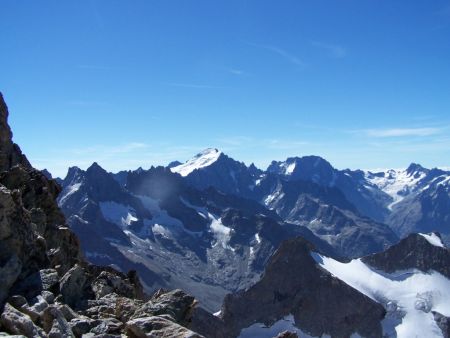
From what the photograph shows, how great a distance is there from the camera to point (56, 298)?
96.4 feet

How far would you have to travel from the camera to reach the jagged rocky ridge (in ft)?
77.4

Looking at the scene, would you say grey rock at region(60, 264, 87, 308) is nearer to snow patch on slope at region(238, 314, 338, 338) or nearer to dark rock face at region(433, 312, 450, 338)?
snow patch on slope at region(238, 314, 338, 338)

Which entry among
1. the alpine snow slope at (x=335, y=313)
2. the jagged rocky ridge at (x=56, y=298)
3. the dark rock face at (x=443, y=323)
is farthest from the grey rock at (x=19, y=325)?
the dark rock face at (x=443, y=323)

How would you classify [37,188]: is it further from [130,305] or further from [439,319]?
[439,319]

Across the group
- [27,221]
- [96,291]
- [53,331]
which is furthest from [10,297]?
[96,291]

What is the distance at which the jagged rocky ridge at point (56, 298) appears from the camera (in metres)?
23.6

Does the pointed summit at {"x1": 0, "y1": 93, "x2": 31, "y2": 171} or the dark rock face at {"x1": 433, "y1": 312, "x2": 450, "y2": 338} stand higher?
the pointed summit at {"x1": 0, "y1": 93, "x2": 31, "y2": 171}

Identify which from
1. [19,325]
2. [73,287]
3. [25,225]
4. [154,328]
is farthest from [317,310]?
[19,325]

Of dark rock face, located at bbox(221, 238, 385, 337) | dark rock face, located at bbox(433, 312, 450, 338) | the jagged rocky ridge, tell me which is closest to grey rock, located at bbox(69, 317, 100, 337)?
the jagged rocky ridge

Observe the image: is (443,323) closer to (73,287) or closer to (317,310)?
(317,310)

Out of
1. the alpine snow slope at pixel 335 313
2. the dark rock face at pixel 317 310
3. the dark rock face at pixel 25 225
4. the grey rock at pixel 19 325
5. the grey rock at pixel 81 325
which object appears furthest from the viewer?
the dark rock face at pixel 317 310

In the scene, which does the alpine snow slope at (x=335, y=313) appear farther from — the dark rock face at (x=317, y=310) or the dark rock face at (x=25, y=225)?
the dark rock face at (x=25, y=225)

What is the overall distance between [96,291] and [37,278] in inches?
342

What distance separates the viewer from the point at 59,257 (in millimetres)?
42719
